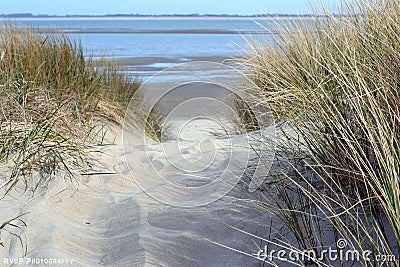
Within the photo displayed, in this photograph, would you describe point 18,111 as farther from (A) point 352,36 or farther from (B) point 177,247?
(A) point 352,36

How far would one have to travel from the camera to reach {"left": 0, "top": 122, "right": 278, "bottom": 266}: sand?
8.79 feet

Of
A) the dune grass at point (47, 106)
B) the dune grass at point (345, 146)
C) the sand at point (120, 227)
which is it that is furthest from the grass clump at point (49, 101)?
the dune grass at point (345, 146)

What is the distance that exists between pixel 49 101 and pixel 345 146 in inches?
87.1

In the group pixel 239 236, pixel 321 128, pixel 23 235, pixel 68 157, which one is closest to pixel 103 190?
pixel 68 157

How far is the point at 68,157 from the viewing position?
3549 mm

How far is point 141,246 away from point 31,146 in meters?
1.08

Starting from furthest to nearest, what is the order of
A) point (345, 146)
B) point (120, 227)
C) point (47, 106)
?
point (47, 106) → point (120, 227) → point (345, 146)

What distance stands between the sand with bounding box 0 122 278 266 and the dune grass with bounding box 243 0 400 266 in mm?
225

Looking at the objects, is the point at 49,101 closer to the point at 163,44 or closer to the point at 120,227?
the point at 120,227

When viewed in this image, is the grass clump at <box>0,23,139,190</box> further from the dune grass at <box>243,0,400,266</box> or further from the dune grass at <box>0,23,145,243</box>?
Answer: the dune grass at <box>243,0,400,266</box>

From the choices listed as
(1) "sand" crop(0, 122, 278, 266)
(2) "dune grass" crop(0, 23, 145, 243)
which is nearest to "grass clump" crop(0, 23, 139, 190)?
(2) "dune grass" crop(0, 23, 145, 243)

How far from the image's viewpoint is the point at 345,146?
8.83 ft

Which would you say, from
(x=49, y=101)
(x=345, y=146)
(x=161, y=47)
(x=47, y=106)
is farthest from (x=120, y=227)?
(x=161, y=47)

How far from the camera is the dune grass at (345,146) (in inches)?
90.5
